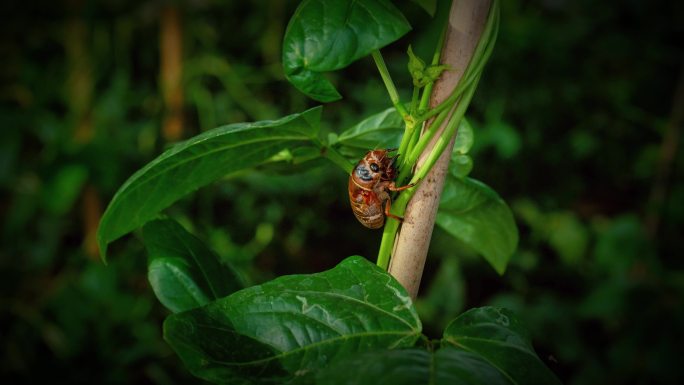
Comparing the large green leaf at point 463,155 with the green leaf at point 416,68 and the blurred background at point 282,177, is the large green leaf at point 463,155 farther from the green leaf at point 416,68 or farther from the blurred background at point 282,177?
the blurred background at point 282,177

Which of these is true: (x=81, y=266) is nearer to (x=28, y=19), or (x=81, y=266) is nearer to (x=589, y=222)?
(x=28, y=19)

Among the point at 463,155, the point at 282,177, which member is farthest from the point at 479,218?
the point at 282,177

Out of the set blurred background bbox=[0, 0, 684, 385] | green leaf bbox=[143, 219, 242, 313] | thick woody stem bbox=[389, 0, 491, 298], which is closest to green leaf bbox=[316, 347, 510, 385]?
thick woody stem bbox=[389, 0, 491, 298]

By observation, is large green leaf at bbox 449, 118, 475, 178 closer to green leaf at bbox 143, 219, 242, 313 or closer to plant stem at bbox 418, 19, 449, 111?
plant stem at bbox 418, 19, 449, 111

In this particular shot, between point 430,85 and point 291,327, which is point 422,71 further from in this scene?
point 291,327

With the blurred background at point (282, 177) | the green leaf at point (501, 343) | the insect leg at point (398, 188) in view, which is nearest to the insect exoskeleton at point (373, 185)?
the insect leg at point (398, 188)
